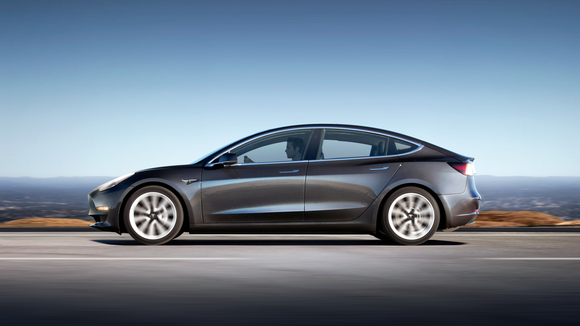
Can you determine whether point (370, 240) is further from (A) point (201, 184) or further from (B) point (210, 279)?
(B) point (210, 279)

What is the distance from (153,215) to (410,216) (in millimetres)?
3577

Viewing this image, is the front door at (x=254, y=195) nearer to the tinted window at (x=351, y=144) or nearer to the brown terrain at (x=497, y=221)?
the tinted window at (x=351, y=144)

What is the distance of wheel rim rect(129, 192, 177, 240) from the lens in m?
8.73

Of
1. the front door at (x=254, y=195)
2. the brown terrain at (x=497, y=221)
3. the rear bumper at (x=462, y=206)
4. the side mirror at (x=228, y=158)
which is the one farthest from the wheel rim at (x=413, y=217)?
the brown terrain at (x=497, y=221)

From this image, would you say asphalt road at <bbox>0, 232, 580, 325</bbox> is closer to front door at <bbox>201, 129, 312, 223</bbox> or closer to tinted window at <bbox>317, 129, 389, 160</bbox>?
front door at <bbox>201, 129, 312, 223</bbox>

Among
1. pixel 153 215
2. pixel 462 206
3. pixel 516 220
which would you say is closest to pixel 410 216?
pixel 462 206

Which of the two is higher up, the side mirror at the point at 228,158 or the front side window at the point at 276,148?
the front side window at the point at 276,148

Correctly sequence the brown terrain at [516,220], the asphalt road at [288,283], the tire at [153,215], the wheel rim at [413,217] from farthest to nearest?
the brown terrain at [516,220]
the wheel rim at [413,217]
the tire at [153,215]
the asphalt road at [288,283]

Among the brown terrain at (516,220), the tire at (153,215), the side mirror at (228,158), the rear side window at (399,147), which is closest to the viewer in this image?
the side mirror at (228,158)

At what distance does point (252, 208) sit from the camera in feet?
28.3

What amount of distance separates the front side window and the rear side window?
1184 millimetres

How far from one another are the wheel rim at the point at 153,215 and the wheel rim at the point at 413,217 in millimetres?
3111

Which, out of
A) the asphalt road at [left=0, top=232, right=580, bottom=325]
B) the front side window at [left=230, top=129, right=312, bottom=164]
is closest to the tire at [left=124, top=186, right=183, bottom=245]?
the asphalt road at [left=0, top=232, right=580, bottom=325]

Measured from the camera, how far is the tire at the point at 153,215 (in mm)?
8711
